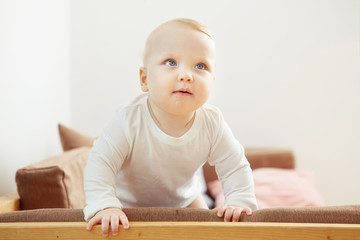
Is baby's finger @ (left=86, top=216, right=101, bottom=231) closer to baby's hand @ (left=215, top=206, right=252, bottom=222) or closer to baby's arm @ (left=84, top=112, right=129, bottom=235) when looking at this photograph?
baby's arm @ (left=84, top=112, right=129, bottom=235)

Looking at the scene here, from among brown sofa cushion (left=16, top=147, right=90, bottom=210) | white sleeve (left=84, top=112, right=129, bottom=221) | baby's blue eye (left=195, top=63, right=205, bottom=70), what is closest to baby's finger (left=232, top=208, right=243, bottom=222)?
white sleeve (left=84, top=112, right=129, bottom=221)

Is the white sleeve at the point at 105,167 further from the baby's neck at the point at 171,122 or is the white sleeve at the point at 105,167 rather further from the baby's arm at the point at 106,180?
the baby's neck at the point at 171,122

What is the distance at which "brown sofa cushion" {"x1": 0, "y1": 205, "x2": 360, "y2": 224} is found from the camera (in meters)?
0.73

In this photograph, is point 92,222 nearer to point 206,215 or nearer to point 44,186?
point 206,215

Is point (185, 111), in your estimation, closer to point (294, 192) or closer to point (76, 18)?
point (294, 192)

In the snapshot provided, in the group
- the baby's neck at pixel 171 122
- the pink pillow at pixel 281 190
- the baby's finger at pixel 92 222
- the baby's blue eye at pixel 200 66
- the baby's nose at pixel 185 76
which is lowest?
the pink pillow at pixel 281 190

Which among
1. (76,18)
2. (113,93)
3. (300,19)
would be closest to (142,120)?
(113,93)

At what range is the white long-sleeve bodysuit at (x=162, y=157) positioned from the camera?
99 cm

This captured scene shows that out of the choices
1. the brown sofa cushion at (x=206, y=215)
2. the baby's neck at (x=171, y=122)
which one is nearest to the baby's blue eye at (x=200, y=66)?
the baby's neck at (x=171, y=122)

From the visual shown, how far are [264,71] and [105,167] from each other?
6.74ft

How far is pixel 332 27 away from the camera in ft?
8.70

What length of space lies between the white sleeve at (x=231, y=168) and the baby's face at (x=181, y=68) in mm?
192

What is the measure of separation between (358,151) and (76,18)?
2207 mm

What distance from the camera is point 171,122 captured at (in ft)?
3.46
